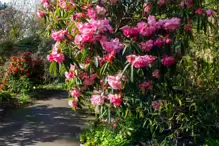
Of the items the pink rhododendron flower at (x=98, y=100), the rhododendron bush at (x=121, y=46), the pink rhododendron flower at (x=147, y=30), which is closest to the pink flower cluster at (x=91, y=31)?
the rhododendron bush at (x=121, y=46)

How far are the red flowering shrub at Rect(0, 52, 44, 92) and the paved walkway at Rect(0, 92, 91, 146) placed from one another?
5.59 feet

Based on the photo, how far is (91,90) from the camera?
405 cm

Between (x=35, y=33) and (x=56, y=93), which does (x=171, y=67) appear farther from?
(x=35, y=33)

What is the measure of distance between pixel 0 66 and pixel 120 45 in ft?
30.4

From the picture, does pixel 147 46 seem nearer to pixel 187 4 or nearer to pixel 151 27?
pixel 151 27

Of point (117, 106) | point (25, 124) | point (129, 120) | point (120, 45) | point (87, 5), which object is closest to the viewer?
point (120, 45)

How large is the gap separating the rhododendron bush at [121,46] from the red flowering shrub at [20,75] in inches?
239

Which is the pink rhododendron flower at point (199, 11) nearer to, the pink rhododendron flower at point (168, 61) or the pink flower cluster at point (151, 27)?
the pink flower cluster at point (151, 27)

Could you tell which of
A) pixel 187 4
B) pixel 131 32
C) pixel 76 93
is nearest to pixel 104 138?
pixel 76 93

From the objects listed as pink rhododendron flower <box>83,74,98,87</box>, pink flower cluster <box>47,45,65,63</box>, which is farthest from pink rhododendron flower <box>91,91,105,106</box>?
pink flower cluster <box>47,45,65,63</box>

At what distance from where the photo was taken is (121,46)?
10.7ft

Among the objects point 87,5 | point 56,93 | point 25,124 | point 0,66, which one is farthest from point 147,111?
point 0,66

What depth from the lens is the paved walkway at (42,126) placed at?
204 inches

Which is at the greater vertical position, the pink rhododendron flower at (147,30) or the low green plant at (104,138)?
the pink rhododendron flower at (147,30)
